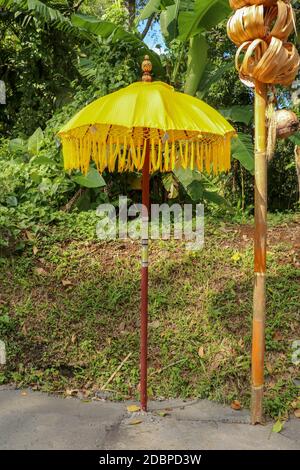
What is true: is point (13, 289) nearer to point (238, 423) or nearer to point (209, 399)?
point (209, 399)

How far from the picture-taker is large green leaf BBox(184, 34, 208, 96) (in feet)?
19.6

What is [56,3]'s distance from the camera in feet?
26.5

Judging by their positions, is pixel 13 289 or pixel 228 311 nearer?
pixel 228 311

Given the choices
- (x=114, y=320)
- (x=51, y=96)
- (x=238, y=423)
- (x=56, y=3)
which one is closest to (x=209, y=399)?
(x=238, y=423)

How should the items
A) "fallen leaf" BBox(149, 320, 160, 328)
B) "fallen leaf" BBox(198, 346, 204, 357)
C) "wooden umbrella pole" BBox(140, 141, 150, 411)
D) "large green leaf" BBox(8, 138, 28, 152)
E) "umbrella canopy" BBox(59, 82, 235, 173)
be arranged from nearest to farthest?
1. "umbrella canopy" BBox(59, 82, 235, 173)
2. "wooden umbrella pole" BBox(140, 141, 150, 411)
3. "fallen leaf" BBox(198, 346, 204, 357)
4. "fallen leaf" BBox(149, 320, 160, 328)
5. "large green leaf" BBox(8, 138, 28, 152)

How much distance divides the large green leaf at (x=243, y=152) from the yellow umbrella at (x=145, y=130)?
202 cm

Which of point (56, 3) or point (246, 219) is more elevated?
point (56, 3)

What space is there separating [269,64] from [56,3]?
6.28 metres

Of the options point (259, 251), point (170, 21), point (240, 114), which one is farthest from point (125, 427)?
point (170, 21)

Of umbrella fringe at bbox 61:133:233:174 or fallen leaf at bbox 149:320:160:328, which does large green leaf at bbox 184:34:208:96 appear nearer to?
umbrella fringe at bbox 61:133:233:174

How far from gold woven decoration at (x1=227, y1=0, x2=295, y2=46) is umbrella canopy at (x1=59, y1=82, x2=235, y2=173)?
1.70 ft

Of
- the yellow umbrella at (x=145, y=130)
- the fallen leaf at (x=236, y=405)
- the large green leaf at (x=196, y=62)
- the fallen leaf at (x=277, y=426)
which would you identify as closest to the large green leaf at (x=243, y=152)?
the large green leaf at (x=196, y=62)

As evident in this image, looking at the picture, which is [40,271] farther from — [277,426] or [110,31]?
[110,31]

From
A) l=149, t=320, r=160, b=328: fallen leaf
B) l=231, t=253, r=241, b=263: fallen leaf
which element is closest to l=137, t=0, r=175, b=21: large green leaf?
l=231, t=253, r=241, b=263: fallen leaf
